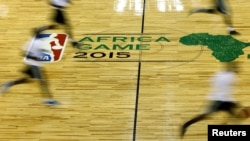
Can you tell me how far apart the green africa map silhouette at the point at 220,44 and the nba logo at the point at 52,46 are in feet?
6.75

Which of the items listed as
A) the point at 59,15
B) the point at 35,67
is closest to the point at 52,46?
the point at 59,15

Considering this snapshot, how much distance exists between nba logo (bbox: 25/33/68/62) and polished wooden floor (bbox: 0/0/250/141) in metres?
0.13

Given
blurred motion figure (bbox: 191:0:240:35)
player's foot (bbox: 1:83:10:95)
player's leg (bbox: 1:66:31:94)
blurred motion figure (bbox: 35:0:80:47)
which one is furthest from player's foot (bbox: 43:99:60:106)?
blurred motion figure (bbox: 191:0:240:35)

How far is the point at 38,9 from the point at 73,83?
275 cm

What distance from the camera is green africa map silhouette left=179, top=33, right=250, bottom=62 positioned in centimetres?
941

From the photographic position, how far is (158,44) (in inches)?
388

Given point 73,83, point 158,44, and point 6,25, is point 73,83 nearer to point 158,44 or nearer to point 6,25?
point 158,44

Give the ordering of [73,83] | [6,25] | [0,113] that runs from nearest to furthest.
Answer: [0,113]
[73,83]
[6,25]

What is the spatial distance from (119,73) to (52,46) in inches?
57.1

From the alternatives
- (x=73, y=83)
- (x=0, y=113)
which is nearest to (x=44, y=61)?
(x=73, y=83)

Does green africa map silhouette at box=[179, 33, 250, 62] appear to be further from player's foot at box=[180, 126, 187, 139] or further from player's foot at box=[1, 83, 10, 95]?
player's foot at box=[1, 83, 10, 95]

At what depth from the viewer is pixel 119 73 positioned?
9.17m

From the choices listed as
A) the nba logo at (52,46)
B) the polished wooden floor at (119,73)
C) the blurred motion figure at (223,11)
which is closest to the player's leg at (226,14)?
the blurred motion figure at (223,11)

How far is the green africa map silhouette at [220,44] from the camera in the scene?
30.9 ft
